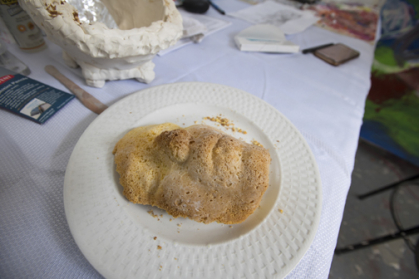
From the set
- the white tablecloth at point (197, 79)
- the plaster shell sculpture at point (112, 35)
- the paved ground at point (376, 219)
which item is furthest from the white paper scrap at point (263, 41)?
the paved ground at point (376, 219)

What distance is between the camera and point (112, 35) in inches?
24.1

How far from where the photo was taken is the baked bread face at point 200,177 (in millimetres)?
510

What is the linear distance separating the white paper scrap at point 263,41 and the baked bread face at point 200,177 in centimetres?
82

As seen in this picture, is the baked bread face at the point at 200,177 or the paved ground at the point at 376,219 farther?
the paved ground at the point at 376,219

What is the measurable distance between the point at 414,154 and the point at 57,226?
2.02 m

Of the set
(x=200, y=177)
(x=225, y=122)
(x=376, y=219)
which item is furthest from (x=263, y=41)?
(x=376, y=219)

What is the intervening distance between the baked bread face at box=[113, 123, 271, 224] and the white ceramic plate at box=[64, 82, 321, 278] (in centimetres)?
4

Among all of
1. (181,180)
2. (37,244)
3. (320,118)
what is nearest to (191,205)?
(181,180)

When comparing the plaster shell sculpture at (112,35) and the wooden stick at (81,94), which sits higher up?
the plaster shell sculpture at (112,35)

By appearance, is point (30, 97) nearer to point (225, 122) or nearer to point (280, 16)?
point (225, 122)

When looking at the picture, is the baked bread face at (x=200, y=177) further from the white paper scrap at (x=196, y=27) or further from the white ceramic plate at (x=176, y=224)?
the white paper scrap at (x=196, y=27)

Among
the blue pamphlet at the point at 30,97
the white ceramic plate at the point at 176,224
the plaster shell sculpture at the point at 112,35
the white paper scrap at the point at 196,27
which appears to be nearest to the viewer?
the white ceramic plate at the point at 176,224

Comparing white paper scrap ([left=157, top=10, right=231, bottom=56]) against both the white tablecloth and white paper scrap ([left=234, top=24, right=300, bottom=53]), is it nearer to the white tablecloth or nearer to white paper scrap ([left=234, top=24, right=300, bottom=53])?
the white tablecloth

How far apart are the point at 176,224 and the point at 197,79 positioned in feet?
2.18
